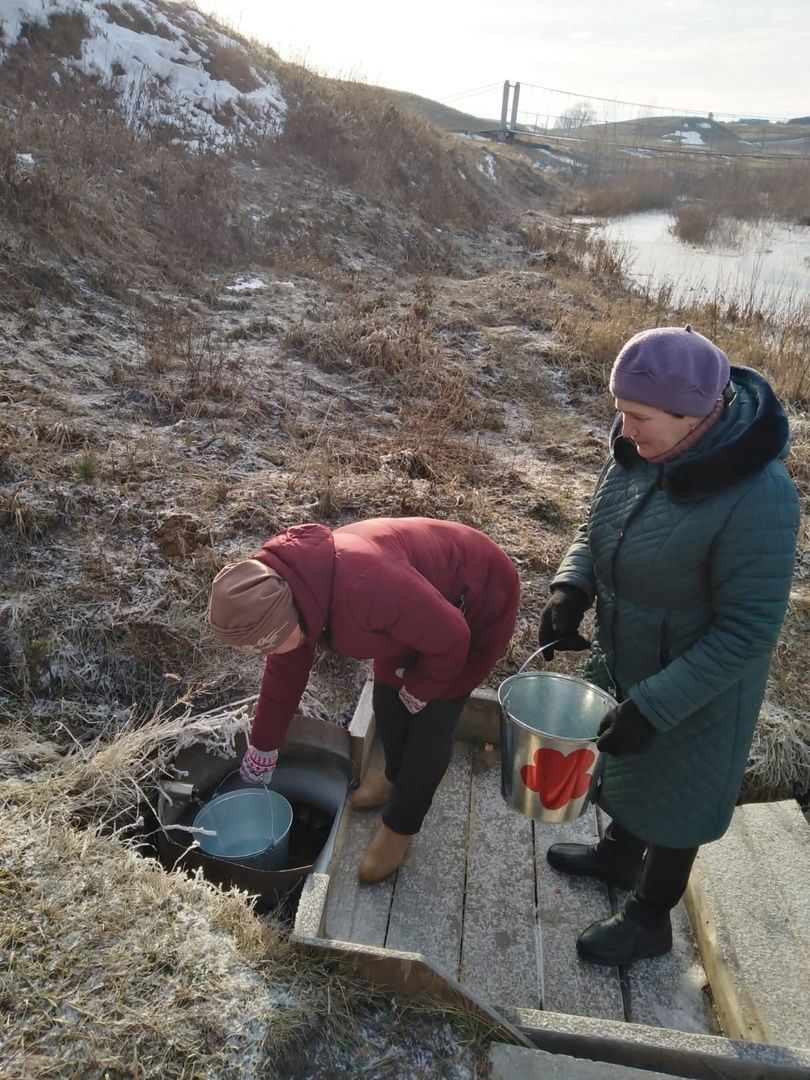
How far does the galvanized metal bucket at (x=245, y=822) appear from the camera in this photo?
2.64 meters

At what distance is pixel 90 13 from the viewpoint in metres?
12.2

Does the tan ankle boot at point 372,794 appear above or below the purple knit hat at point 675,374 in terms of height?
below

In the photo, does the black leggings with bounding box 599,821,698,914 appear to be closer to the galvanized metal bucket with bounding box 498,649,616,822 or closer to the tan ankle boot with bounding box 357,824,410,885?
the galvanized metal bucket with bounding box 498,649,616,822

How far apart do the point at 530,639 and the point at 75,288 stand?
541 centimetres

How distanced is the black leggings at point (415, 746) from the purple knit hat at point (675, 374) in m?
1.08

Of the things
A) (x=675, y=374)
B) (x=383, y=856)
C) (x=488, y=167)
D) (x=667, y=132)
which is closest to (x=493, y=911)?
(x=383, y=856)

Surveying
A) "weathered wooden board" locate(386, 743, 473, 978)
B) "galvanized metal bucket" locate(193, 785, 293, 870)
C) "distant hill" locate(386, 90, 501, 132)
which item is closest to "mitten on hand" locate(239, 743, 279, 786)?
"galvanized metal bucket" locate(193, 785, 293, 870)

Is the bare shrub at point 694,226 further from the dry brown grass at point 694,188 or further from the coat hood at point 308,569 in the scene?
the coat hood at point 308,569

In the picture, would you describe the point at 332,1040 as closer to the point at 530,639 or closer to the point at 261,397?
the point at 530,639

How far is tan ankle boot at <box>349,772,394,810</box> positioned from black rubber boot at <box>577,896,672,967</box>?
843mm

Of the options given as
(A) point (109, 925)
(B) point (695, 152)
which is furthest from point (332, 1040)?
(B) point (695, 152)

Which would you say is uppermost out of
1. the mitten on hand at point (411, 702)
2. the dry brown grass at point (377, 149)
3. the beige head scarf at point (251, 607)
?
the dry brown grass at point (377, 149)

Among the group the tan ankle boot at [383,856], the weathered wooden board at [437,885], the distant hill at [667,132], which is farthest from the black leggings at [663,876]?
the distant hill at [667,132]

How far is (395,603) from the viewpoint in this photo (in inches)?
73.5
